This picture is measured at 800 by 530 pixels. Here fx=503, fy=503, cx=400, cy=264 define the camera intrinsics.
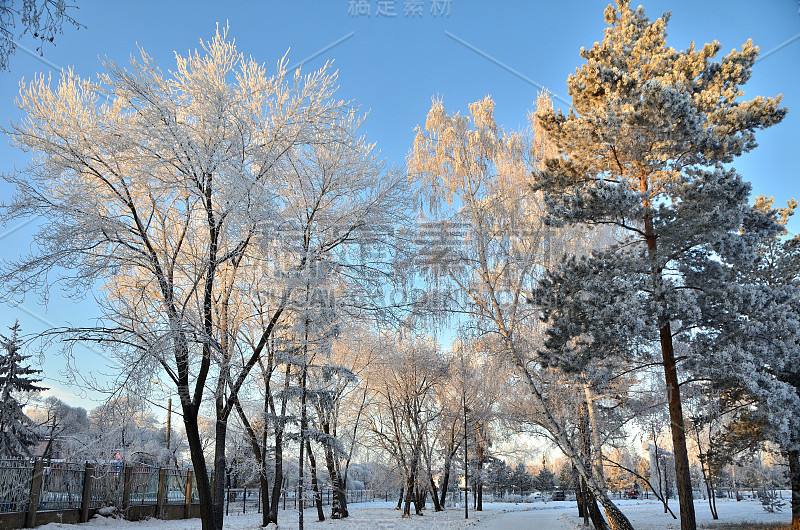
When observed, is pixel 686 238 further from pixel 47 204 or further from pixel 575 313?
pixel 47 204

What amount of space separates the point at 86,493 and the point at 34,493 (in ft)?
10.1

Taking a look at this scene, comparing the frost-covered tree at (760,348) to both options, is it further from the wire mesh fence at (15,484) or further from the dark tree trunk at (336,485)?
the wire mesh fence at (15,484)

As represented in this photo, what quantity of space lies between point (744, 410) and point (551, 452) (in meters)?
7.84

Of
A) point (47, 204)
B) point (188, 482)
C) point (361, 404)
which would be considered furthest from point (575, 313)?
point (188, 482)

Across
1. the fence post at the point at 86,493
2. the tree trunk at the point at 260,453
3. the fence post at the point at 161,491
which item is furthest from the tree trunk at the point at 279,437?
the fence post at the point at 161,491

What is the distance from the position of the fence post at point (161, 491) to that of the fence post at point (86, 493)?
436 centimetres

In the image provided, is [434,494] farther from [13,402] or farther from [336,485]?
[13,402]

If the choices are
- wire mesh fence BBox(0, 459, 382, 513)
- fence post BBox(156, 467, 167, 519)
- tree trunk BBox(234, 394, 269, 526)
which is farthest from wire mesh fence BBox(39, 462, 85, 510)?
tree trunk BBox(234, 394, 269, 526)

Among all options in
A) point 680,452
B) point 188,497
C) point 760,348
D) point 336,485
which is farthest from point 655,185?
point 188,497

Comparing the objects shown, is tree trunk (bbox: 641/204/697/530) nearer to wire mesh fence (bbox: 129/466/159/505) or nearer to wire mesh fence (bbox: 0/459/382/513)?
wire mesh fence (bbox: 0/459/382/513)

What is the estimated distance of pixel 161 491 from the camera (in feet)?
72.6

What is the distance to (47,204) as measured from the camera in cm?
857

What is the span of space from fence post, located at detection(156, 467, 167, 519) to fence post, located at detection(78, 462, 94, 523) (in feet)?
14.3

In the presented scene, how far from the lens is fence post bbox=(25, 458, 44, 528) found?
14.5m
